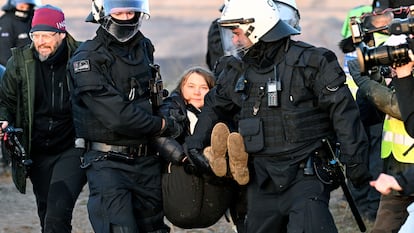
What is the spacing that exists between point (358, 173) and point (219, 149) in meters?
0.89

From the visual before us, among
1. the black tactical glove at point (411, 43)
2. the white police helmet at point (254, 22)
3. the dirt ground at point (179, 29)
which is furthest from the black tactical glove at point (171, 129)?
the dirt ground at point (179, 29)

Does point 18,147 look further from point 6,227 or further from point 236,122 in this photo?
point 6,227

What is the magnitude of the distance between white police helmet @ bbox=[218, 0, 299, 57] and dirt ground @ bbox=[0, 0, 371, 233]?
4.34 metres

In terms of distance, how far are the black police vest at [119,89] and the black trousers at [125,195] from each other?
14 centimetres

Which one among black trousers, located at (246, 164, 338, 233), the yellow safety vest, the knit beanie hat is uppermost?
the knit beanie hat

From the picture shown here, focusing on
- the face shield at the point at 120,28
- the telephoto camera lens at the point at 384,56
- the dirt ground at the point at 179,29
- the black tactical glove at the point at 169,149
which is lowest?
the dirt ground at the point at 179,29

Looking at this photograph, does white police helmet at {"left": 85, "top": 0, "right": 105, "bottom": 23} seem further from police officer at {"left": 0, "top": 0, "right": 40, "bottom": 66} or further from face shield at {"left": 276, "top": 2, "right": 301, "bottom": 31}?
police officer at {"left": 0, "top": 0, "right": 40, "bottom": 66}

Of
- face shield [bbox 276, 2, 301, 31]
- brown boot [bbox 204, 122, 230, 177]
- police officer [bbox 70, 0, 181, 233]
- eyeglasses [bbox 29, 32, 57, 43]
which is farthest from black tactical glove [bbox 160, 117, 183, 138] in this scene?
eyeglasses [bbox 29, 32, 57, 43]

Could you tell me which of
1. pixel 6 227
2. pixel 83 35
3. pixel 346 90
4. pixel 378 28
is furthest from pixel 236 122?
pixel 83 35

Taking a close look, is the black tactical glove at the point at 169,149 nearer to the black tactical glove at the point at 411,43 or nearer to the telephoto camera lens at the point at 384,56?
the telephoto camera lens at the point at 384,56

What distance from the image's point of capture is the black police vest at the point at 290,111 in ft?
19.7

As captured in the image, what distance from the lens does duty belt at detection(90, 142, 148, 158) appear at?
6602mm

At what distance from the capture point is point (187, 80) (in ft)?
23.9

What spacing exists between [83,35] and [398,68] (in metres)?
22.7
